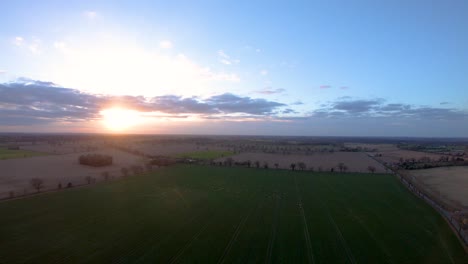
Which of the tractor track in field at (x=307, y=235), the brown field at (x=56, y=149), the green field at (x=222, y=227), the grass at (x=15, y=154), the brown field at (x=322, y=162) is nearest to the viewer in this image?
the tractor track in field at (x=307, y=235)

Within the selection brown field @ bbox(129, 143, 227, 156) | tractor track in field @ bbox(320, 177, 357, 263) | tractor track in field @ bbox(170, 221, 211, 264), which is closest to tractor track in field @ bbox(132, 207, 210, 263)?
tractor track in field @ bbox(170, 221, 211, 264)

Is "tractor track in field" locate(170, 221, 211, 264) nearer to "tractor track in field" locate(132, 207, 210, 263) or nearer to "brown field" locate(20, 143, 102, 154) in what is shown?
"tractor track in field" locate(132, 207, 210, 263)

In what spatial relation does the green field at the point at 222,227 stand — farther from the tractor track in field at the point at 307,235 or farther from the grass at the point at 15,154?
the grass at the point at 15,154

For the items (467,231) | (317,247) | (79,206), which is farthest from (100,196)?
(467,231)

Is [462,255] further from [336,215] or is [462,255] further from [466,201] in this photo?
[466,201]

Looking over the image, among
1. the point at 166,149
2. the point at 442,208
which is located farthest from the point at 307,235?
the point at 166,149

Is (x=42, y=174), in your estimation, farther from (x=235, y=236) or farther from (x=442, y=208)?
(x=442, y=208)

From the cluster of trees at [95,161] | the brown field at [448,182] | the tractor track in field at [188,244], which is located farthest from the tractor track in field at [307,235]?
the cluster of trees at [95,161]
